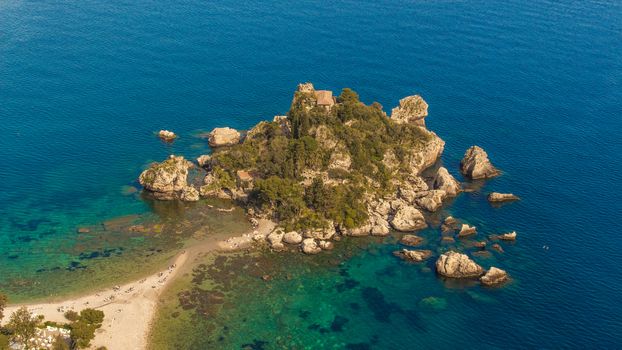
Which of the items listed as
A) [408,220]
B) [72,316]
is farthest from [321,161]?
[72,316]

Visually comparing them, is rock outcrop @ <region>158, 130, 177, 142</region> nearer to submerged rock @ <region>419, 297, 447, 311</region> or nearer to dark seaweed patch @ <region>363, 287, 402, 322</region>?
dark seaweed patch @ <region>363, 287, 402, 322</region>

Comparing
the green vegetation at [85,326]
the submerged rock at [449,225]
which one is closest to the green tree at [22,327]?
the green vegetation at [85,326]

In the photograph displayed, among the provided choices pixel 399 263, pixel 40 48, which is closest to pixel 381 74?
pixel 399 263

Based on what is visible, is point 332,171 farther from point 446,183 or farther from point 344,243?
point 446,183

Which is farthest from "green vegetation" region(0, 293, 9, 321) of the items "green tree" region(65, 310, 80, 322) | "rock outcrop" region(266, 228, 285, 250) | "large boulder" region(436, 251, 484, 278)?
"large boulder" region(436, 251, 484, 278)

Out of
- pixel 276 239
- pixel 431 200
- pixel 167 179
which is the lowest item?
pixel 276 239

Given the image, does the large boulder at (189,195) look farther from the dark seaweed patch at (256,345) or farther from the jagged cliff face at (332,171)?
the dark seaweed patch at (256,345)
